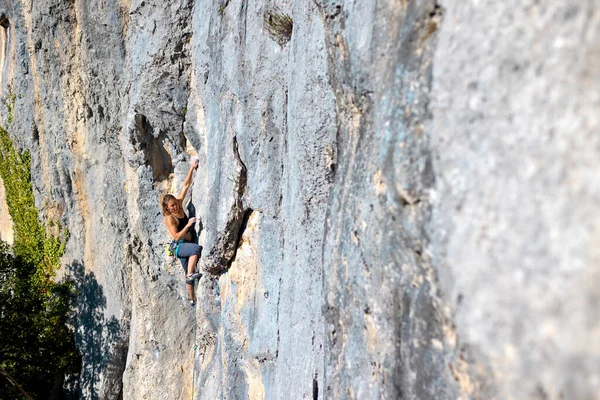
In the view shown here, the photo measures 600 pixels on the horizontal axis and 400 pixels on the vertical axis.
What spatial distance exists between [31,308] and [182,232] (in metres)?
5.14

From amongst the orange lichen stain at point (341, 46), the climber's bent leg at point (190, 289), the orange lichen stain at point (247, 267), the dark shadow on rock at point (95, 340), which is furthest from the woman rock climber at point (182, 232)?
the orange lichen stain at point (341, 46)

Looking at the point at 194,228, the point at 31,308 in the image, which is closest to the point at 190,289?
the point at 194,228

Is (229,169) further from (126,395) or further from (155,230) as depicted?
(126,395)

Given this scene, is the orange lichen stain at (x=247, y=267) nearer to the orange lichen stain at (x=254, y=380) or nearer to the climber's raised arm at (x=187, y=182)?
the orange lichen stain at (x=254, y=380)

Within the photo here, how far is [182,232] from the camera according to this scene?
7.27 metres

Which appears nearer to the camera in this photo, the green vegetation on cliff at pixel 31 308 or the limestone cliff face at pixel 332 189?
the limestone cliff face at pixel 332 189

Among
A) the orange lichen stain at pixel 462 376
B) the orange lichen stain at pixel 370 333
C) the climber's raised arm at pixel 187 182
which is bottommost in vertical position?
the orange lichen stain at pixel 462 376

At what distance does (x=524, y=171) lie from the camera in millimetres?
1829

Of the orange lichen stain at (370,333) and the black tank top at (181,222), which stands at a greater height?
the black tank top at (181,222)

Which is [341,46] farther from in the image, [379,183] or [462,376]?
[462,376]

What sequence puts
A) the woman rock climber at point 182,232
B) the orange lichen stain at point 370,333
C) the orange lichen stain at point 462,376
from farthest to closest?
1. the woman rock climber at point 182,232
2. the orange lichen stain at point 370,333
3. the orange lichen stain at point 462,376

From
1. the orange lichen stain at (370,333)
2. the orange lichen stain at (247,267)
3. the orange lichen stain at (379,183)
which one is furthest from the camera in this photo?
the orange lichen stain at (247,267)

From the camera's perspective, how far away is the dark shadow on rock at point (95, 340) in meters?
10.1

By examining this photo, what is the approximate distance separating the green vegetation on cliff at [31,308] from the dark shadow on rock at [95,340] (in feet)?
0.99
